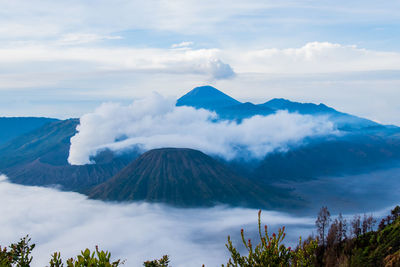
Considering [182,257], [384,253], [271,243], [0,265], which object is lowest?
[182,257]

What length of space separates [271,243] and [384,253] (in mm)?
55431

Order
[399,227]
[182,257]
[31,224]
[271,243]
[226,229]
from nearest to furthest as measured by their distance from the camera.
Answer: [271,243] → [399,227] → [182,257] → [226,229] → [31,224]

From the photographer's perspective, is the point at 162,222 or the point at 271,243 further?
the point at 162,222

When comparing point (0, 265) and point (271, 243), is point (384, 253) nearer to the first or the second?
point (271, 243)

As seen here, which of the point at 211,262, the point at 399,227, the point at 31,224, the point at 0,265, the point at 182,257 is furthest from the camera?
the point at 31,224

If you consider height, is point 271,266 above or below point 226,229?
above

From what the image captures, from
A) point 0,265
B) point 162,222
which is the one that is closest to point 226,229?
point 162,222

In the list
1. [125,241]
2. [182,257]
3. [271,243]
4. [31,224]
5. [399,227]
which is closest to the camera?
[271,243]

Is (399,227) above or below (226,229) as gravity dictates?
above

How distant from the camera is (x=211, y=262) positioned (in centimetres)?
13750

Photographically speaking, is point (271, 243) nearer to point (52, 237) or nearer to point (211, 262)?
point (211, 262)

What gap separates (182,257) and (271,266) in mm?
142038

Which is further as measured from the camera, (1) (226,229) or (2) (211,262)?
(1) (226,229)

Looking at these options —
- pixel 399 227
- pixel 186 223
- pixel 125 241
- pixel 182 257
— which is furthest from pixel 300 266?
pixel 186 223
